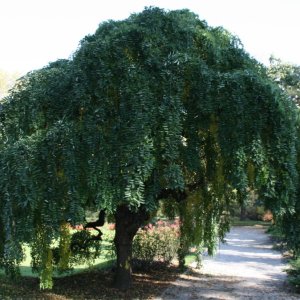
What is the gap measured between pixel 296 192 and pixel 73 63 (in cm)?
433

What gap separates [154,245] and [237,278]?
8.50 feet

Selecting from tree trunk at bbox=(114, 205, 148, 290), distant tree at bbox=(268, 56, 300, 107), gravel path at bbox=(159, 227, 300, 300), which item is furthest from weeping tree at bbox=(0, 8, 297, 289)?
distant tree at bbox=(268, 56, 300, 107)

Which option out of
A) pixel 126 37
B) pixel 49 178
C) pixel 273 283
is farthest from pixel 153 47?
pixel 273 283

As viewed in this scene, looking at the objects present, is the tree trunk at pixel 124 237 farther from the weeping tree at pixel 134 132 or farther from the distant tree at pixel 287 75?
the distant tree at pixel 287 75

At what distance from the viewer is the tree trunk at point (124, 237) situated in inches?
378

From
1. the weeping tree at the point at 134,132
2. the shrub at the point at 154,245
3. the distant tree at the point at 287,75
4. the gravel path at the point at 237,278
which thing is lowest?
the gravel path at the point at 237,278

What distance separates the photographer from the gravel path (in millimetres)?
10242

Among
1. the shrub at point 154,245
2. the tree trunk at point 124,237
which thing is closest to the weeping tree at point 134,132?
the tree trunk at point 124,237

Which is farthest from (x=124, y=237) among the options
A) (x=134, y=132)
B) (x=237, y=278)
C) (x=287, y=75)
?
(x=287, y=75)

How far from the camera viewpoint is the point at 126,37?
23.1 feet

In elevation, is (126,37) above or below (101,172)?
above

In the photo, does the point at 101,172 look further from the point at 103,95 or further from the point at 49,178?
the point at 103,95

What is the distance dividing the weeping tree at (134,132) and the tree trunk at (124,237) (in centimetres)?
273

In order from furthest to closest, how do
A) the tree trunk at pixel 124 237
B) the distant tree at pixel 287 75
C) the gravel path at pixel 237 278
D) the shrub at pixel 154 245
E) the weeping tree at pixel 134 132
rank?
the distant tree at pixel 287 75
the shrub at pixel 154 245
the gravel path at pixel 237 278
the tree trunk at pixel 124 237
the weeping tree at pixel 134 132
